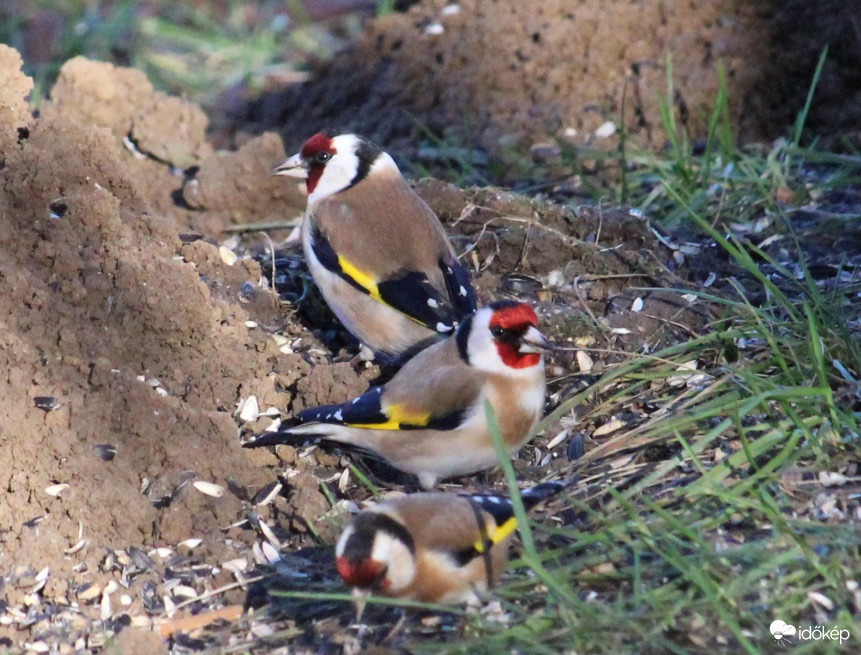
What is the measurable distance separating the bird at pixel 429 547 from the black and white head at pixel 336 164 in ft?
6.32

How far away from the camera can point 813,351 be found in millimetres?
3838

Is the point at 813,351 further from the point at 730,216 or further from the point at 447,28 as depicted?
the point at 447,28

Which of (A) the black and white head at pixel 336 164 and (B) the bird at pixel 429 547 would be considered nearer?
(B) the bird at pixel 429 547

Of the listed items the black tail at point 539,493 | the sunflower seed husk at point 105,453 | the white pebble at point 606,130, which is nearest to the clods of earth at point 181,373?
the sunflower seed husk at point 105,453

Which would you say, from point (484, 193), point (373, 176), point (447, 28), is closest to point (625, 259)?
point (484, 193)

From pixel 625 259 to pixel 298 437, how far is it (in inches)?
62.4

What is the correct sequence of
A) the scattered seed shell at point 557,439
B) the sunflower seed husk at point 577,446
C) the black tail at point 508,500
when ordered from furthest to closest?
the scattered seed shell at point 557,439
the sunflower seed husk at point 577,446
the black tail at point 508,500

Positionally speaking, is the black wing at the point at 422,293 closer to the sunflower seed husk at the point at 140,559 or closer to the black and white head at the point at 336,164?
the black and white head at the point at 336,164

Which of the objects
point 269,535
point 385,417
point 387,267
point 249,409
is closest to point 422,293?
point 387,267

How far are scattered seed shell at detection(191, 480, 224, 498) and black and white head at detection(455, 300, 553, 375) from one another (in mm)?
943

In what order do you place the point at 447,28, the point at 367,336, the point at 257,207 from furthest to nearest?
the point at 447,28 → the point at 257,207 → the point at 367,336

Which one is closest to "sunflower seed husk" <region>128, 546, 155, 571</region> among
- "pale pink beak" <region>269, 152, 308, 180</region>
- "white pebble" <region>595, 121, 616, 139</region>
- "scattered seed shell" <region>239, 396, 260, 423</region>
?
"scattered seed shell" <region>239, 396, 260, 423</region>

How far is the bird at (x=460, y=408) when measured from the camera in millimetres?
4008

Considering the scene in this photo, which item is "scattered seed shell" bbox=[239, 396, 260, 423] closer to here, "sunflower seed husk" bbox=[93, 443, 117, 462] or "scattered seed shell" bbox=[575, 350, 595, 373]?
"sunflower seed husk" bbox=[93, 443, 117, 462]
